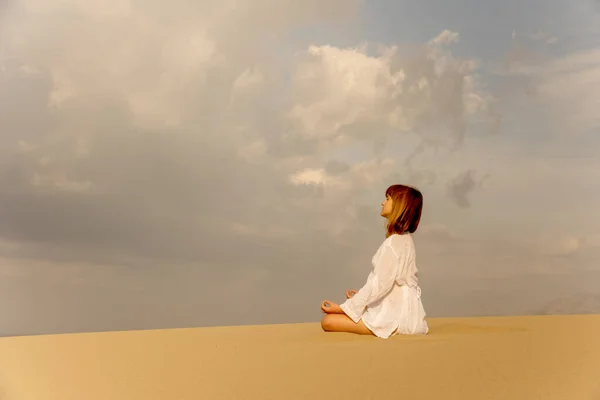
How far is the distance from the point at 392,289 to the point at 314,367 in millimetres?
1876

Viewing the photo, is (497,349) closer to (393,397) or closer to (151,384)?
(393,397)

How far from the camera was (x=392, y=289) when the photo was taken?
6781 mm

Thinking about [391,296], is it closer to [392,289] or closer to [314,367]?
[392,289]

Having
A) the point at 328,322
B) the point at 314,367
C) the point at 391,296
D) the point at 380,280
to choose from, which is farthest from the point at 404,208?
→ the point at 314,367

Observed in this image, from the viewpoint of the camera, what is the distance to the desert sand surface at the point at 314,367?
4625 mm

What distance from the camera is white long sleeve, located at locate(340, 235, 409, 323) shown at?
6.61m

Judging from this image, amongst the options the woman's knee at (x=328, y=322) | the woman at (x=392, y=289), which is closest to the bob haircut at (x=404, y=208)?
the woman at (x=392, y=289)

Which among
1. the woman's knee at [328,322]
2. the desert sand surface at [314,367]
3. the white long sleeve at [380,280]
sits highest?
the white long sleeve at [380,280]

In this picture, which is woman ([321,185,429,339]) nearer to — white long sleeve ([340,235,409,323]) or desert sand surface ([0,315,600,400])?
white long sleeve ([340,235,409,323])

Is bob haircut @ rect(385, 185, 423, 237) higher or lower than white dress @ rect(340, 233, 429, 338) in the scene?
higher

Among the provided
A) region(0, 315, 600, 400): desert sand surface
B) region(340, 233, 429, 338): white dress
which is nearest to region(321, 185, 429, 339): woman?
region(340, 233, 429, 338): white dress

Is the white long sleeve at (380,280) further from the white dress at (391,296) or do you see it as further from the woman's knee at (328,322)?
the woman's knee at (328,322)

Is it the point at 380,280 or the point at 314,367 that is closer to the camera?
the point at 314,367

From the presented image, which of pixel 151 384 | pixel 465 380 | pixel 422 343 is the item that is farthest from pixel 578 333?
pixel 151 384
